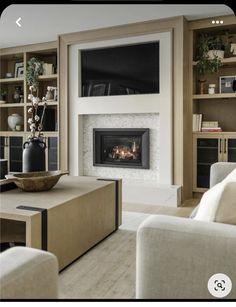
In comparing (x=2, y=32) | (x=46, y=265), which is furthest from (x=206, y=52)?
(x=46, y=265)

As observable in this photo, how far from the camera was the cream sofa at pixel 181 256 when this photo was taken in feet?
2.99

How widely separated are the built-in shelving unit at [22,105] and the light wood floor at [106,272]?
2.18 m

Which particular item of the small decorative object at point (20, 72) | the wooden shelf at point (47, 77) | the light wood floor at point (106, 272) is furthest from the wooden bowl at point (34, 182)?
the small decorative object at point (20, 72)

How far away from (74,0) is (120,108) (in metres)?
2.97

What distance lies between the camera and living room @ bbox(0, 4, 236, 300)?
5.88 ft

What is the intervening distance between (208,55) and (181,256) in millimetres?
3016

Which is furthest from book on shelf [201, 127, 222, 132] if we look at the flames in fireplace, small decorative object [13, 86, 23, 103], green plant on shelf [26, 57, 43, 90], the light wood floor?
small decorative object [13, 86, 23, 103]

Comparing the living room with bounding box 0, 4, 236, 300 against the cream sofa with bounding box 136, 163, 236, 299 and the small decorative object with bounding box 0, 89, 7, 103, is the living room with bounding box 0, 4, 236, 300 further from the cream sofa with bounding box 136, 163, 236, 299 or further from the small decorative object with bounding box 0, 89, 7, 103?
the cream sofa with bounding box 136, 163, 236, 299

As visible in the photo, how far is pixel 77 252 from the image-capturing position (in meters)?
1.89

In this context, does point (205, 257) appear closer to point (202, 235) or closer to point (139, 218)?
point (202, 235)

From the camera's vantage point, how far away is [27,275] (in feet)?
2.09

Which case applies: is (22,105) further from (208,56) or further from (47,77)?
(208,56)

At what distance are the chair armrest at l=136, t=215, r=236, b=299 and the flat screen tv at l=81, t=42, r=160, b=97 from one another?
9.34 ft

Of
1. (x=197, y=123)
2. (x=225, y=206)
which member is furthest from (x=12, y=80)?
(x=225, y=206)
